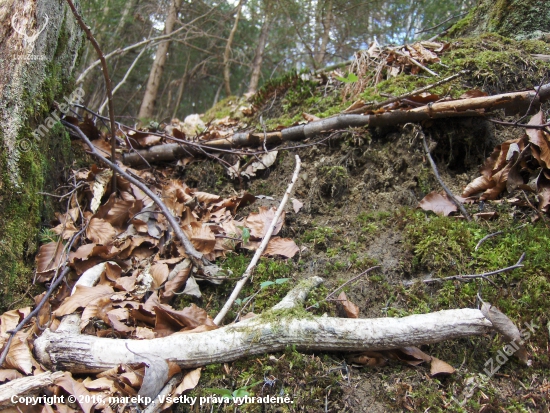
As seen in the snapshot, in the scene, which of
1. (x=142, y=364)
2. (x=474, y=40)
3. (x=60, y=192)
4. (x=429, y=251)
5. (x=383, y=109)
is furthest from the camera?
(x=474, y=40)

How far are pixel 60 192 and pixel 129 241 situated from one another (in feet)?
2.53

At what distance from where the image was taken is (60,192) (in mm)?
2807

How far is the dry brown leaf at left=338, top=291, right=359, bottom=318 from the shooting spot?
192 centimetres

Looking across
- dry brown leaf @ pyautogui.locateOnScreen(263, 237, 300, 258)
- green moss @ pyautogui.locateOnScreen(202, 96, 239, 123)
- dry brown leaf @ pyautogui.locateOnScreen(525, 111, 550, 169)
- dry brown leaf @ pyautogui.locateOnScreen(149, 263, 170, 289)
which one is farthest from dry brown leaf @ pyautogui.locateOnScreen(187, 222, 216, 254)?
green moss @ pyautogui.locateOnScreen(202, 96, 239, 123)

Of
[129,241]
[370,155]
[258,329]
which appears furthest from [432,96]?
[129,241]

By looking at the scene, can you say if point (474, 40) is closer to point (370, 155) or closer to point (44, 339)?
point (370, 155)

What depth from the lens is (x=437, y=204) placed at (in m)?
2.52

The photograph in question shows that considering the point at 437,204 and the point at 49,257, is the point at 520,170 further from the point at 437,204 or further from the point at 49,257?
the point at 49,257

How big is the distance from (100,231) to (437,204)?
2.46 meters

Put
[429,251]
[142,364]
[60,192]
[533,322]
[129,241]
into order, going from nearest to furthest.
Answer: [142,364]
[533,322]
[429,251]
[129,241]
[60,192]

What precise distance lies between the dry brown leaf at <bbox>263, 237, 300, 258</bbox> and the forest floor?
0.05m

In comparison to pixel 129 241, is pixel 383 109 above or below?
above

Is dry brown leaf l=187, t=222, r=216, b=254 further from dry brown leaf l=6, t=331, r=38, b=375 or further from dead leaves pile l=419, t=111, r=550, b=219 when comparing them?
dead leaves pile l=419, t=111, r=550, b=219

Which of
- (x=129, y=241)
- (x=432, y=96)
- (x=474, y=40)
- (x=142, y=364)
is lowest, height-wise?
(x=142, y=364)
